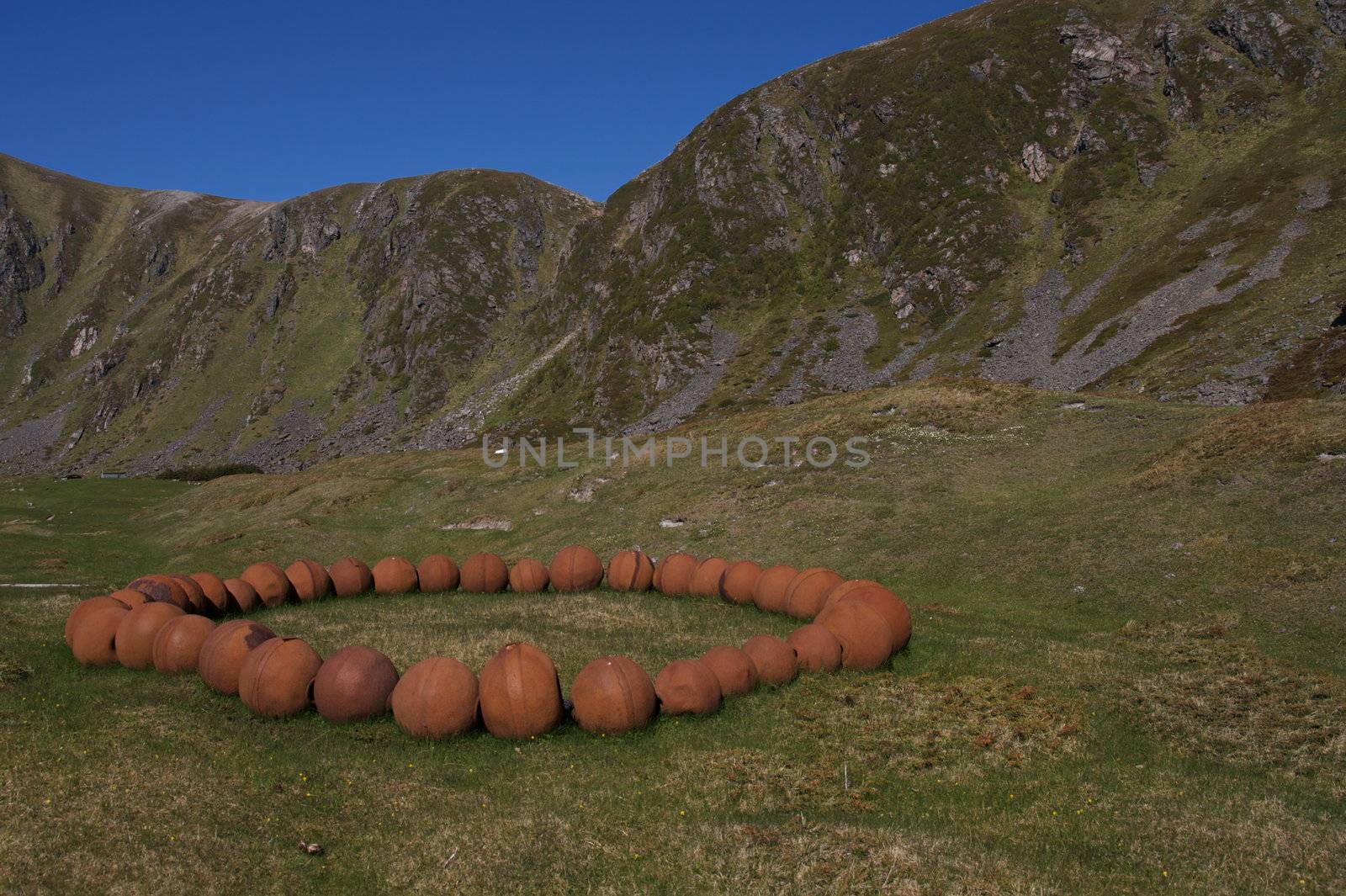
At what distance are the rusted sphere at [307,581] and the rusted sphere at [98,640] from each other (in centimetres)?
934

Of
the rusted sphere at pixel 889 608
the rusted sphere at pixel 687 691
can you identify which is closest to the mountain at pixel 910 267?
the rusted sphere at pixel 889 608

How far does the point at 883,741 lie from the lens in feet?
51.9

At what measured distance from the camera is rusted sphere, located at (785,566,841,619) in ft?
82.3

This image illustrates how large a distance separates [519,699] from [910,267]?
11488 cm

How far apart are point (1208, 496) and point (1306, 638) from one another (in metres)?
10.7

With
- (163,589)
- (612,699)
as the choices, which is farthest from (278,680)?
(163,589)

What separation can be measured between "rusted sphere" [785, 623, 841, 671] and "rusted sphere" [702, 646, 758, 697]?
6.33ft

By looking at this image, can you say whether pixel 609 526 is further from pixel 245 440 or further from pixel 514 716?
pixel 245 440

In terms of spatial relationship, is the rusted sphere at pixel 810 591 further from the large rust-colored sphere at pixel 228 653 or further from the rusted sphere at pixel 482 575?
the large rust-colored sphere at pixel 228 653

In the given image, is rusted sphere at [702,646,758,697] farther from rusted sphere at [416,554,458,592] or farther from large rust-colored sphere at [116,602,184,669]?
rusted sphere at [416,554,458,592]

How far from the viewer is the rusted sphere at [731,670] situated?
18203mm

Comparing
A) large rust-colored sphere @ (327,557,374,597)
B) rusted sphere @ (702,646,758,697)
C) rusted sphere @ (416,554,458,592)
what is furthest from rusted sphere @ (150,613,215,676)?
rusted sphere @ (416,554,458,592)

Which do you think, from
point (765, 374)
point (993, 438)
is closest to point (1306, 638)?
point (993, 438)

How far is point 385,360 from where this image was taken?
17512 cm
